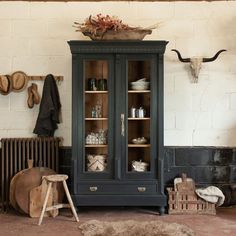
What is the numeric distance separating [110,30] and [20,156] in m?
1.72

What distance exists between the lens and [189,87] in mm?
4605

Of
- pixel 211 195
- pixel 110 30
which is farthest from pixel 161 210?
pixel 110 30

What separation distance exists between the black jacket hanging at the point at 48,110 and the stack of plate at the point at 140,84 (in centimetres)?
94

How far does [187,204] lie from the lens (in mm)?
4293

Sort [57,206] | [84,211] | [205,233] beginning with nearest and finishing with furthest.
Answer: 1. [205,233]
2. [57,206]
3. [84,211]

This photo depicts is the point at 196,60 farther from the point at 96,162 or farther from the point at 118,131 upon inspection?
the point at 96,162

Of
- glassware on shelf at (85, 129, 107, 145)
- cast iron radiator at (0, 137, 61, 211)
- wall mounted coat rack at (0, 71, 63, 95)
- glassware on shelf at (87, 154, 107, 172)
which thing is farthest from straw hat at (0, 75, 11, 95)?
glassware on shelf at (87, 154, 107, 172)

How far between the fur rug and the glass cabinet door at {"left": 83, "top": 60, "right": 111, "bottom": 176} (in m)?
0.62

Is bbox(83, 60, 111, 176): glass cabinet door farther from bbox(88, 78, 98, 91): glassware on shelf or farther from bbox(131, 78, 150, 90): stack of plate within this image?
bbox(131, 78, 150, 90): stack of plate

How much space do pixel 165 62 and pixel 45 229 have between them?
2.27 metres

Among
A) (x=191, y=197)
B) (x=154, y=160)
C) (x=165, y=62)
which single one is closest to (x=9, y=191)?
(x=154, y=160)

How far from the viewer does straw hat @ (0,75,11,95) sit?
4.50 meters

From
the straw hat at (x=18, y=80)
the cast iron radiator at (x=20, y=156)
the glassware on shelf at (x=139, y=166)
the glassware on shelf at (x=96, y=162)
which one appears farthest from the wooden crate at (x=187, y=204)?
the straw hat at (x=18, y=80)

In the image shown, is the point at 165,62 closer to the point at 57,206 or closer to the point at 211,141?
the point at 211,141
